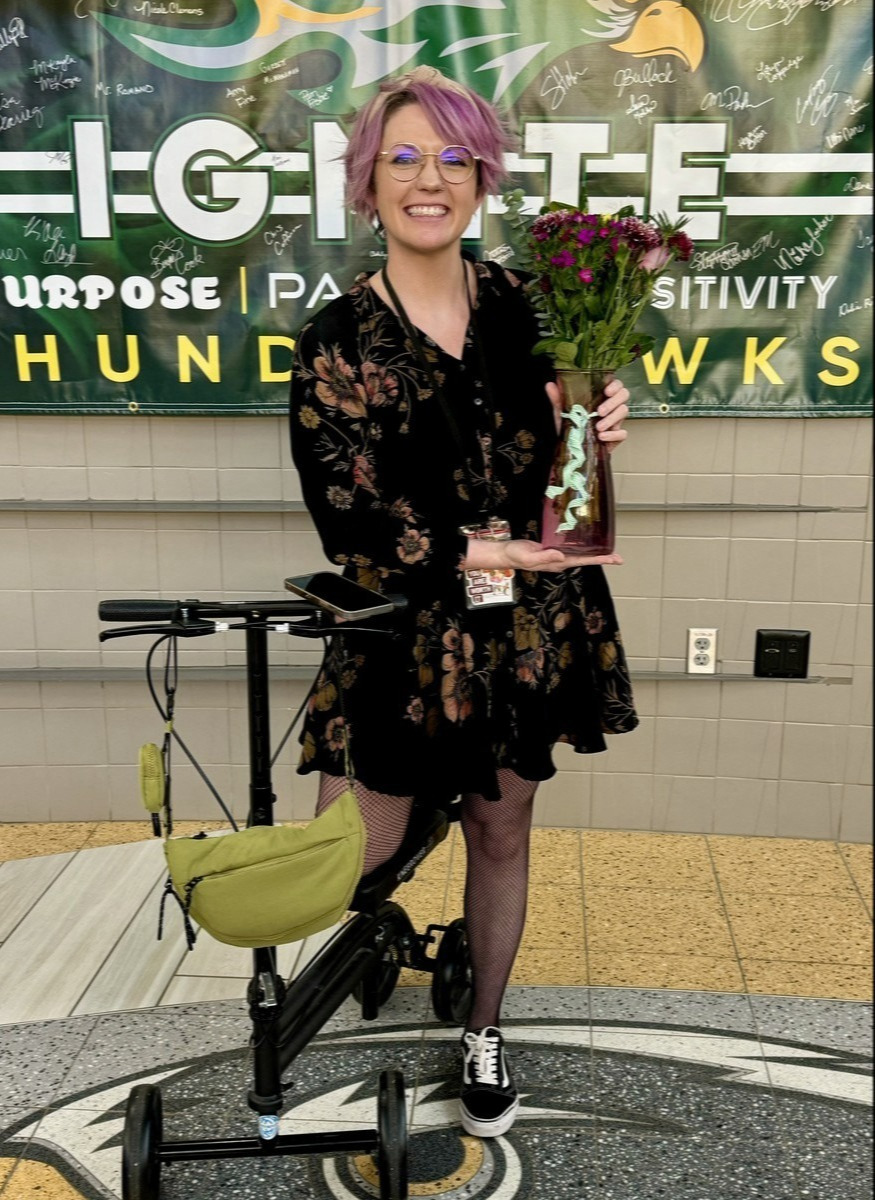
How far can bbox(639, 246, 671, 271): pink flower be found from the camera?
1809 millimetres

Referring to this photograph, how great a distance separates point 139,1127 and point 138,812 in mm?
1561

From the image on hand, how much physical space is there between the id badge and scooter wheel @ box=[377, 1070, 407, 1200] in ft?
2.64

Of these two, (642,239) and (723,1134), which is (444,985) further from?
(642,239)

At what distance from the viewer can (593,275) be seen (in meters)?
1.78

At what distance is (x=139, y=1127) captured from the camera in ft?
5.96

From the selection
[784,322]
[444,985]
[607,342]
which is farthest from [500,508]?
[784,322]
